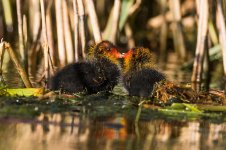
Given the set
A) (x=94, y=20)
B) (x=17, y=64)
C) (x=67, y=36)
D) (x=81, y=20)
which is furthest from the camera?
(x=67, y=36)

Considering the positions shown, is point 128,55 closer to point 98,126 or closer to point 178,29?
point 98,126

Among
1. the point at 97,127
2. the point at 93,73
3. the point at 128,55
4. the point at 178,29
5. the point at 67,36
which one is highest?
the point at 178,29

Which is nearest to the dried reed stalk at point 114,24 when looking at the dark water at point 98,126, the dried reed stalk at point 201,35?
the dried reed stalk at point 201,35

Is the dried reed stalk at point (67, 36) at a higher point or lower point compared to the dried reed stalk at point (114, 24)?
lower

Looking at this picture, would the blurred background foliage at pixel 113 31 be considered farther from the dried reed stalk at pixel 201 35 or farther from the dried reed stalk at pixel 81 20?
the dried reed stalk at pixel 201 35

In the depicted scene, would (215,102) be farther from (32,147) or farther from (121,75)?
(32,147)

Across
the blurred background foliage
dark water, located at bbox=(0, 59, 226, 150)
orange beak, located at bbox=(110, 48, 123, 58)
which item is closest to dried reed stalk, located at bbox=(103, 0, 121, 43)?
the blurred background foliage

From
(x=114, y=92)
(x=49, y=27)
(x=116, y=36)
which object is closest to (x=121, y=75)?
(x=114, y=92)

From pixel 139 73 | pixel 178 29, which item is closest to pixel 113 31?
pixel 178 29
